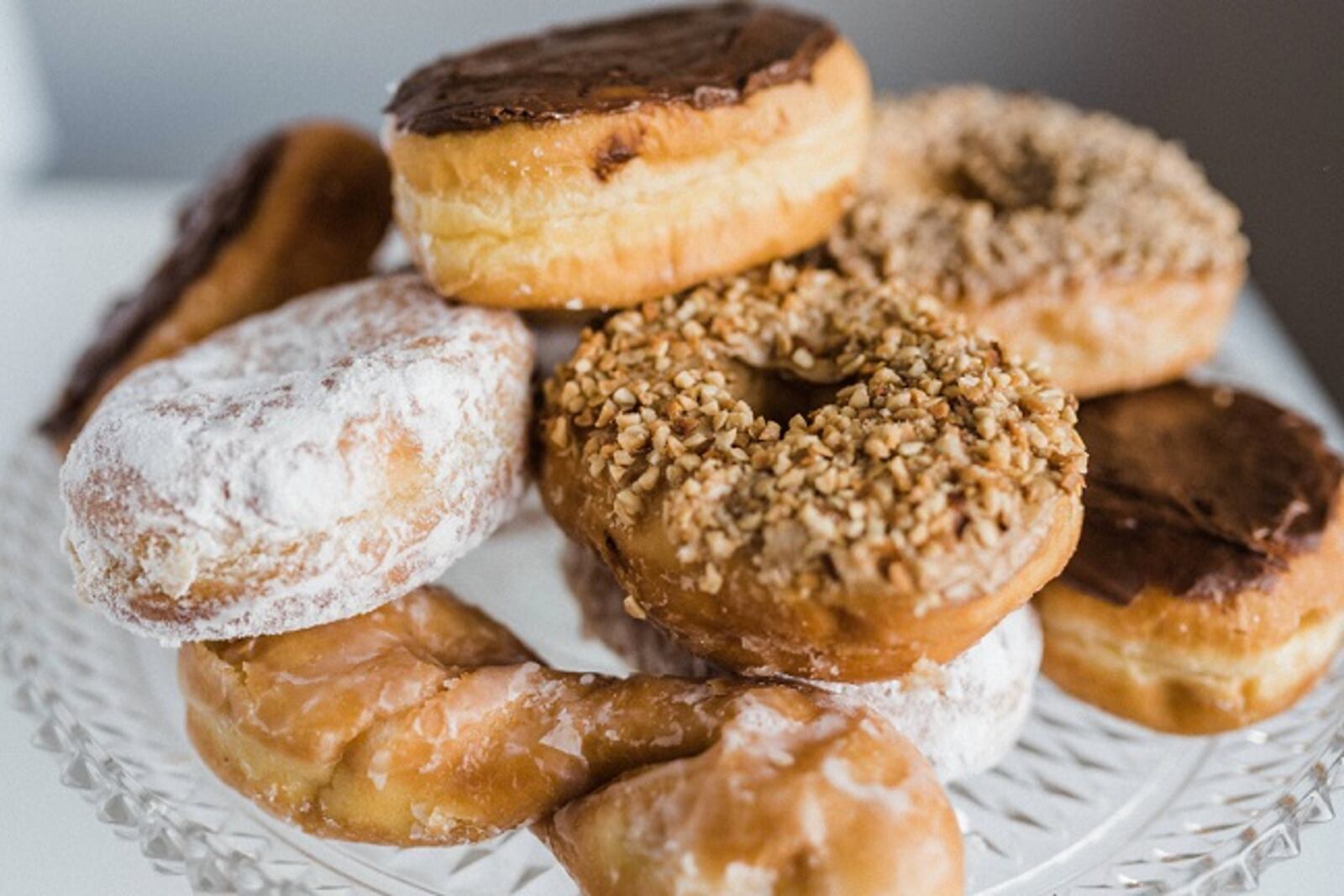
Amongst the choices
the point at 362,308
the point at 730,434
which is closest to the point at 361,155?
the point at 362,308

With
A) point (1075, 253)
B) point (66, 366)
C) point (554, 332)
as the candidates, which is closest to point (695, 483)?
point (554, 332)

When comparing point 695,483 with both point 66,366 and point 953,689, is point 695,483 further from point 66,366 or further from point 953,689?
point 66,366

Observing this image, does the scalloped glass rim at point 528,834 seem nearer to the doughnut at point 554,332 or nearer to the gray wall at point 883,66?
the doughnut at point 554,332

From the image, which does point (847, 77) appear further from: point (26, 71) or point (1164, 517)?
point (26, 71)

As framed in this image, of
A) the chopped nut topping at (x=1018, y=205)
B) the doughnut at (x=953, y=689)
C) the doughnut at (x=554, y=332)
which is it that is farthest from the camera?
the chopped nut topping at (x=1018, y=205)

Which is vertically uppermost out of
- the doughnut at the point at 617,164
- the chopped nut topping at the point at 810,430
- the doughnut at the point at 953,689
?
the doughnut at the point at 617,164

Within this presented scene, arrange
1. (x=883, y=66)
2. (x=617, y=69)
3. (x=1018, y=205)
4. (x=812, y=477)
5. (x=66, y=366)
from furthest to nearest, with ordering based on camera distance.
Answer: (x=883, y=66) → (x=66, y=366) → (x=1018, y=205) → (x=617, y=69) → (x=812, y=477)

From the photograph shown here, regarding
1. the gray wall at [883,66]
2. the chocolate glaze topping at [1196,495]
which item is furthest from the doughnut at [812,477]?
the gray wall at [883,66]
